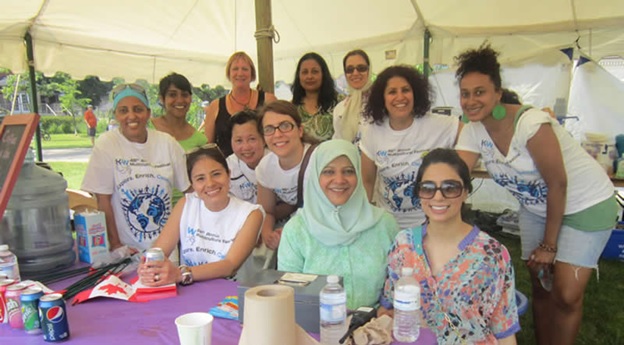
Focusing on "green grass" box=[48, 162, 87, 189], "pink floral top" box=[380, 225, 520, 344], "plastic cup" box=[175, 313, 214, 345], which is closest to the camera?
"plastic cup" box=[175, 313, 214, 345]

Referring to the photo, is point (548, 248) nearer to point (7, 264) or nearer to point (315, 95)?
point (315, 95)

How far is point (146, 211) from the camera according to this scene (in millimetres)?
2535

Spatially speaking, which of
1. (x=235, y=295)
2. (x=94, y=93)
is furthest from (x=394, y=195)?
(x=94, y=93)

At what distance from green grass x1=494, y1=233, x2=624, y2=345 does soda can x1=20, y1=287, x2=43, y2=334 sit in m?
2.98

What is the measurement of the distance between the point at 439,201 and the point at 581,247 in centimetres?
108

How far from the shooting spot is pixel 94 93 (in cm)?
1538

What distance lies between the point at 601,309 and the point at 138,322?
3821 millimetres

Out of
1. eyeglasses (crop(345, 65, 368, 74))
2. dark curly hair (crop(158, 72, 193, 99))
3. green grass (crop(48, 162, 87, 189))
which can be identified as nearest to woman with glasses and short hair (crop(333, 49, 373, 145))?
eyeglasses (crop(345, 65, 368, 74))

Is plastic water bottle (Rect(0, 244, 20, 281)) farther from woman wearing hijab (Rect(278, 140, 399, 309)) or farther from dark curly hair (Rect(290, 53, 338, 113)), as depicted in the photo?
dark curly hair (Rect(290, 53, 338, 113))

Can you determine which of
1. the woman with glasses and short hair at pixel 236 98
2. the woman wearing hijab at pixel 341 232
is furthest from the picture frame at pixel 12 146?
the woman with glasses and short hair at pixel 236 98

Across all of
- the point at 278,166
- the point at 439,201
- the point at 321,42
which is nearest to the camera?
the point at 439,201

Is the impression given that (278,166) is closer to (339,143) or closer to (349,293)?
(339,143)

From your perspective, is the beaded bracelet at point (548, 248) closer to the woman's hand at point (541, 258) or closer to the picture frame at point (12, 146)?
the woman's hand at point (541, 258)

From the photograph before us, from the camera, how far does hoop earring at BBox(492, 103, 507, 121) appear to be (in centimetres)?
218
